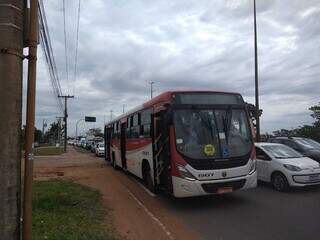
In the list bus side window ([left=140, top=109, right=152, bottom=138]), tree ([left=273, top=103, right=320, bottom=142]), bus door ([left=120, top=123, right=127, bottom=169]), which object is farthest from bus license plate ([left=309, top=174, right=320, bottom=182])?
tree ([left=273, top=103, right=320, bottom=142])

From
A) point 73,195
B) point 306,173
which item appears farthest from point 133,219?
point 306,173

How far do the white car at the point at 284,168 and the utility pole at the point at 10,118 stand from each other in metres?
10.7

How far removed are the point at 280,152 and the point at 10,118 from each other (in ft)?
40.3

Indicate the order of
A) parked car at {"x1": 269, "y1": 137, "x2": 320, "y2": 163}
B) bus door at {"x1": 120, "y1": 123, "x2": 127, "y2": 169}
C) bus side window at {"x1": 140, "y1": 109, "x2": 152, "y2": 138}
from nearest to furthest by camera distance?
bus side window at {"x1": 140, "y1": 109, "x2": 152, "y2": 138}, parked car at {"x1": 269, "y1": 137, "x2": 320, "y2": 163}, bus door at {"x1": 120, "y1": 123, "x2": 127, "y2": 169}

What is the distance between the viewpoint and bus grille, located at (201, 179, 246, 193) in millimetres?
10531

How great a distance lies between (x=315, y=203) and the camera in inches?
435

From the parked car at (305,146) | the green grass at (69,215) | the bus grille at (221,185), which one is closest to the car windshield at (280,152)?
the parked car at (305,146)

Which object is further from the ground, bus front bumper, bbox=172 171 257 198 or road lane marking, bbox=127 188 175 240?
bus front bumper, bbox=172 171 257 198

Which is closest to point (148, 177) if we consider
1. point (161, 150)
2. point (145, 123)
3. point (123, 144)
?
point (145, 123)

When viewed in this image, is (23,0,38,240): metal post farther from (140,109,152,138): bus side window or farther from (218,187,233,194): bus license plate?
(140,109,152,138): bus side window

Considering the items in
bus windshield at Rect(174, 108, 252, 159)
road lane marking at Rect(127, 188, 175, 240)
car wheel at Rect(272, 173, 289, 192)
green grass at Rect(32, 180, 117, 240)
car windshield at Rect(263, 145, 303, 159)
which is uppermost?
bus windshield at Rect(174, 108, 252, 159)

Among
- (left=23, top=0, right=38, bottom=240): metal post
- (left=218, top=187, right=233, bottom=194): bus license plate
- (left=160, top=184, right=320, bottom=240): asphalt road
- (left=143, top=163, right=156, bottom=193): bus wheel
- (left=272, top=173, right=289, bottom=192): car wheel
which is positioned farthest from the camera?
(left=143, top=163, right=156, bottom=193): bus wheel

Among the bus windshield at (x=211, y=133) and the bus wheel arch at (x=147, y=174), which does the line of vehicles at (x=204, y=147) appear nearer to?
the bus windshield at (x=211, y=133)

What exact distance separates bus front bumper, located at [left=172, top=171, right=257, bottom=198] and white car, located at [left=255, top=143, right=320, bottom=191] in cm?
282
